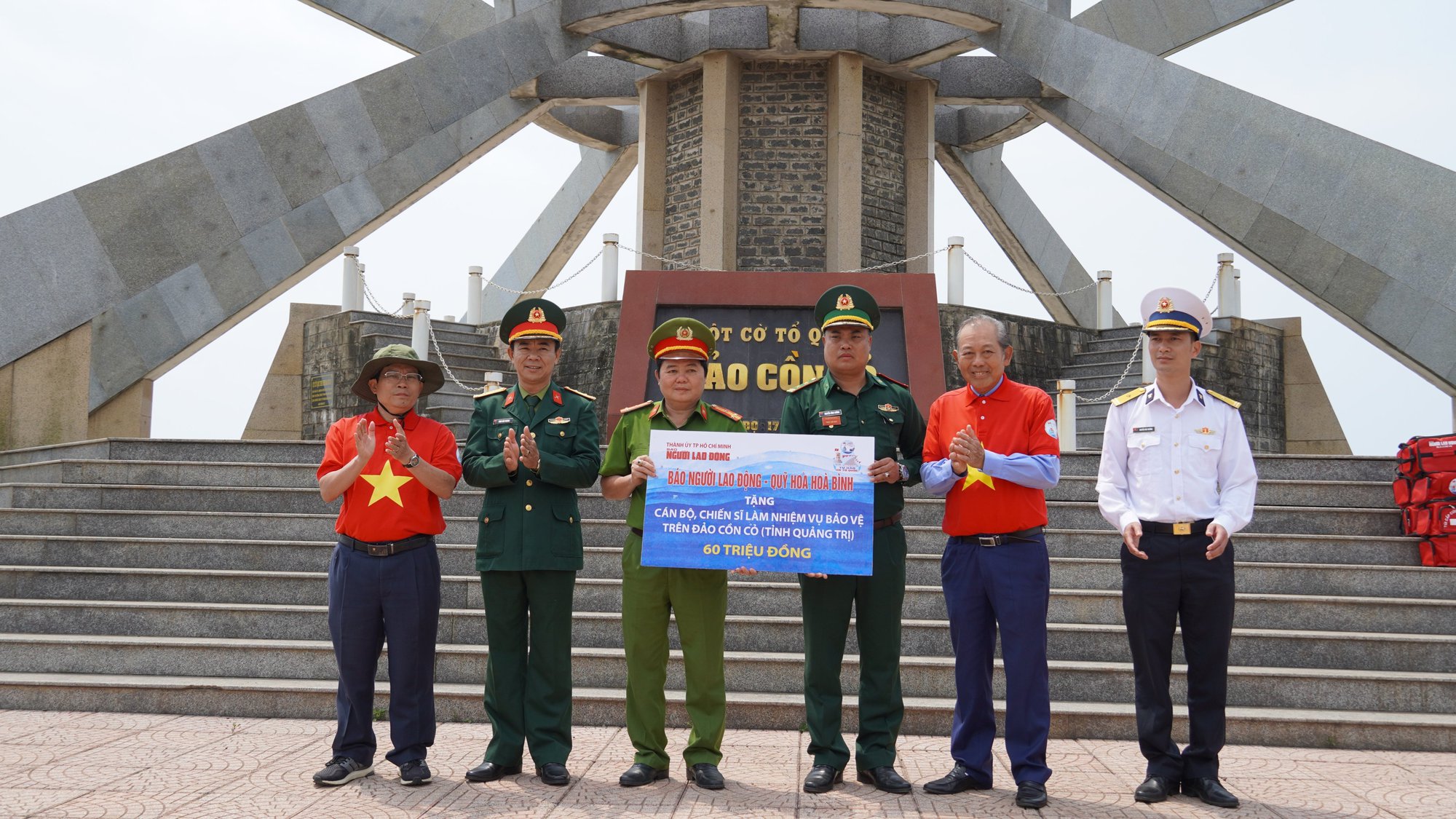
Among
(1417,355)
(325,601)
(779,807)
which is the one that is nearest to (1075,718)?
(779,807)

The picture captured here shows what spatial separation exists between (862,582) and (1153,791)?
1256mm

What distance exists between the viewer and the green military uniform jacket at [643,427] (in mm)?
4555

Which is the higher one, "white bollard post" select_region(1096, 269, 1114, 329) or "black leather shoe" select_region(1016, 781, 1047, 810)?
"white bollard post" select_region(1096, 269, 1114, 329)

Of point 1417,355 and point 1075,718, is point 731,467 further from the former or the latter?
point 1417,355

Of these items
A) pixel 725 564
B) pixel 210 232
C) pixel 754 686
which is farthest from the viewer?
pixel 210 232

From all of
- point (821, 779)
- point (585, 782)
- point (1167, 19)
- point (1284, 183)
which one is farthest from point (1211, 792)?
point (1167, 19)

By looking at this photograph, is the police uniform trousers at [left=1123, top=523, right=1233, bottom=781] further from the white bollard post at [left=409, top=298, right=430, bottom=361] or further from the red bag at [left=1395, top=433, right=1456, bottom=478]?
the white bollard post at [left=409, top=298, right=430, bottom=361]

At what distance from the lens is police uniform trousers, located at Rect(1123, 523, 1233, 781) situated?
4191mm

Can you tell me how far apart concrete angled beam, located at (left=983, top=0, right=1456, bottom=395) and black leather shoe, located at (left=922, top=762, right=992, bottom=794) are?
9896 millimetres

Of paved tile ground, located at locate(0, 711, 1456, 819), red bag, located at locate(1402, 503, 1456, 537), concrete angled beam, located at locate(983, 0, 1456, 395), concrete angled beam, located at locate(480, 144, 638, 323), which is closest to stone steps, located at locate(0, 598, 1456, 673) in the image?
paved tile ground, located at locate(0, 711, 1456, 819)

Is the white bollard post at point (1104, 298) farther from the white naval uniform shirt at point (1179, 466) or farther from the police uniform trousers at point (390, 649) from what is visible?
the police uniform trousers at point (390, 649)

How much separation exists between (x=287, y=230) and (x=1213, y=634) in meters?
11.9

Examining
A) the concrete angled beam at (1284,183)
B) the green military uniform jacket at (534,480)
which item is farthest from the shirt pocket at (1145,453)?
the concrete angled beam at (1284,183)

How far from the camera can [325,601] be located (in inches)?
258
